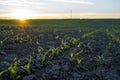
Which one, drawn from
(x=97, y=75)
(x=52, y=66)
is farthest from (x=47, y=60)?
(x=97, y=75)

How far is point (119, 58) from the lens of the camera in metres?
9.38

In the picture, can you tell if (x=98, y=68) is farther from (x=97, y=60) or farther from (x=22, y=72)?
(x=22, y=72)

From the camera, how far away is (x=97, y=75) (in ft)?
23.2

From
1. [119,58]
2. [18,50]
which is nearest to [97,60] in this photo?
[119,58]

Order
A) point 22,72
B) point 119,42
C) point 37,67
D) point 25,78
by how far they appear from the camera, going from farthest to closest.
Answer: point 119,42, point 37,67, point 22,72, point 25,78

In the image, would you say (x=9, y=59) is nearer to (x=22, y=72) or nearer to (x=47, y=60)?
(x=47, y=60)

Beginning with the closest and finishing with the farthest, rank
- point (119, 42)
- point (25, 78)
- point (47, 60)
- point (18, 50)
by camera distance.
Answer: point (25, 78)
point (47, 60)
point (18, 50)
point (119, 42)

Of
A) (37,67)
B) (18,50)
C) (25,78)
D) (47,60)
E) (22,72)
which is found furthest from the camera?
(18,50)

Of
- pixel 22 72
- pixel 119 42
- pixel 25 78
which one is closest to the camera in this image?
pixel 25 78

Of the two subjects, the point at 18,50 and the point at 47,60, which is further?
the point at 18,50

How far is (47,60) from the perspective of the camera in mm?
8445

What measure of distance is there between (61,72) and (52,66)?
718 mm

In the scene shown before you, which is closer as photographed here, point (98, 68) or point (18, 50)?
point (98, 68)

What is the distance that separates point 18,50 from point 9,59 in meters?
2.01
